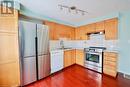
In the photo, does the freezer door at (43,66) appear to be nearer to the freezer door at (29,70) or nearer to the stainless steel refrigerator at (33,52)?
the stainless steel refrigerator at (33,52)

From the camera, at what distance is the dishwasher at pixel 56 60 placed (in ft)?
11.0

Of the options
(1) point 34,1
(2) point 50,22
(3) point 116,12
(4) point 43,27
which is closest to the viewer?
(1) point 34,1

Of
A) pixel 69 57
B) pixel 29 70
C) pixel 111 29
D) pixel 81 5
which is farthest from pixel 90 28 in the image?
pixel 29 70

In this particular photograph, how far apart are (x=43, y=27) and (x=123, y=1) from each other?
7.58ft

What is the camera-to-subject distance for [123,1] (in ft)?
7.53

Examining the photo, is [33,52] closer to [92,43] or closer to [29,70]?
[29,70]

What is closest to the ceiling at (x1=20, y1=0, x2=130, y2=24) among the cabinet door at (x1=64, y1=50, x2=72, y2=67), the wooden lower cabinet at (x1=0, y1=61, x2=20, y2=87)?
the wooden lower cabinet at (x1=0, y1=61, x2=20, y2=87)

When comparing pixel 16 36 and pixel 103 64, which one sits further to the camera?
pixel 103 64

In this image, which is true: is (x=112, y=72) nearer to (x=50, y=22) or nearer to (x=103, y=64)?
(x=103, y=64)

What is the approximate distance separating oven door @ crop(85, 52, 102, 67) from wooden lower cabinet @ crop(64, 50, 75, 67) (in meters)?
0.69

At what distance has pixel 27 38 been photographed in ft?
8.26

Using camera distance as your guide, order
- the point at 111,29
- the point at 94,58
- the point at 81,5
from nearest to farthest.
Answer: the point at 81,5 < the point at 111,29 < the point at 94,58

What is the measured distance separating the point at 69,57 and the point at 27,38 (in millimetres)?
2294

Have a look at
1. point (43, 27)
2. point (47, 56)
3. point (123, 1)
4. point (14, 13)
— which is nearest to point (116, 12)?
point (123, 1)
